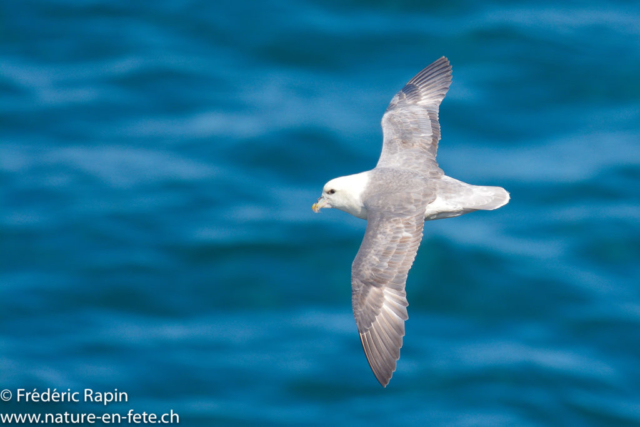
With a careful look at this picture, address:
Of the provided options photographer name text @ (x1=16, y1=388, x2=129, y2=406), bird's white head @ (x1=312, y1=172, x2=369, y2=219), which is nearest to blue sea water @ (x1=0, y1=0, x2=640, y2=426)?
photographer name text @ (x1=16, y1=388, x2=129, y2=406)

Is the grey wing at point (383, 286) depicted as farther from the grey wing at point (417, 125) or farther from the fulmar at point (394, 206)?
the grey wing at point (417, 125)

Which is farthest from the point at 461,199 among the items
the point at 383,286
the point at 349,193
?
the point at 383,286

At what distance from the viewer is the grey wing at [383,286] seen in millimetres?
8320

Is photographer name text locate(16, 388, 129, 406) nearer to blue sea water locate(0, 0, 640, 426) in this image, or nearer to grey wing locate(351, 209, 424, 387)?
blue sea water locate(0, 0, 640, 426)

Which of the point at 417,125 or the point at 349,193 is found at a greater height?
the point at 417,125

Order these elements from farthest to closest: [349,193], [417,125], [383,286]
Answer: [417,125]
[349,193]
[383,286]

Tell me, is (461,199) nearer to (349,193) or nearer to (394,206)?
(394,206)

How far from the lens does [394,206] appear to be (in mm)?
8953

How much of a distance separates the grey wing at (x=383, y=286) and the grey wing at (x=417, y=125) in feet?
4.09

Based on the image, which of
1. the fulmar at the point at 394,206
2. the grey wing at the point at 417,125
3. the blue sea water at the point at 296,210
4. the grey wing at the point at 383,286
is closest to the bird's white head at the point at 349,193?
the fulmar at the point at 394,206

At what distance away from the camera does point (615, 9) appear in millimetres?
19344

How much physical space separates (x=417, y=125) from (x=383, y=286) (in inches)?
106

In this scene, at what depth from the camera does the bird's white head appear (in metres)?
9.32

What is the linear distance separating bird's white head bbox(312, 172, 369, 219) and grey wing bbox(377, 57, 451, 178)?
27.3 inches
